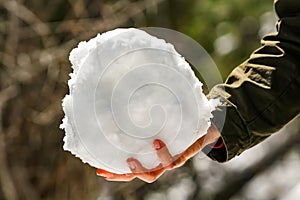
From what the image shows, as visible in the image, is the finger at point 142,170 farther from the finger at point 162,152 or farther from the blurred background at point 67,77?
the blurred background at point 67,77

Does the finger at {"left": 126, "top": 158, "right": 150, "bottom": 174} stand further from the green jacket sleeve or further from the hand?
the green jacket sleeve

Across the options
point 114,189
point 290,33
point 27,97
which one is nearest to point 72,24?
point 27,97

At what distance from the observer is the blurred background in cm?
250

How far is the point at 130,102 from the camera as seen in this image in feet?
3.47

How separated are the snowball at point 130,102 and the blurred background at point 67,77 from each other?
4.52ft

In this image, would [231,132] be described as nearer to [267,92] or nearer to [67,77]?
[267,92]

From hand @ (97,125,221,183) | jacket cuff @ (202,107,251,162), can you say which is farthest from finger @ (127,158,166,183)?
jacket cuff @ (202,107,251,162)

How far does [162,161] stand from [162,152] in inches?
0.7

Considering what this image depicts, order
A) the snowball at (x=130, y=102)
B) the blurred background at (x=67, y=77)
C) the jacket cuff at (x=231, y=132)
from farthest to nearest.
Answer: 1. the blurred background at (x=67, y=77)
2. the jacket cuff at (x=231, y=132)
3. the snowball at (x=130, y=102)

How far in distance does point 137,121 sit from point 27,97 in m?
1.53

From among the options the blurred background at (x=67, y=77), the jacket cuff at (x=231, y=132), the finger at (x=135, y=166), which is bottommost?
the blurred background at (x=67, y=77)

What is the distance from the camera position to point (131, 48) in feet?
3.53

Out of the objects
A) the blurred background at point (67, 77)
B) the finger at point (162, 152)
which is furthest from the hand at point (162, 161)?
the blurred background at point (67, 77)

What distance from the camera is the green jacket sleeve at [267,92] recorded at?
1.19m
